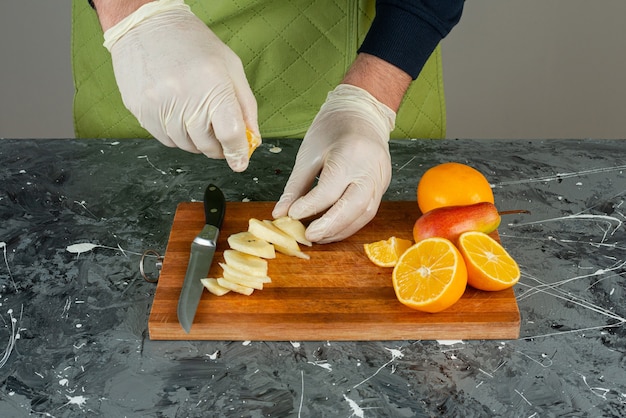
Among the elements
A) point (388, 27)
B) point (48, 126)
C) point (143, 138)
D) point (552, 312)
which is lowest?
point (48, 126)

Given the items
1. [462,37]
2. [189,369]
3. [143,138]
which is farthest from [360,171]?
[462,37]

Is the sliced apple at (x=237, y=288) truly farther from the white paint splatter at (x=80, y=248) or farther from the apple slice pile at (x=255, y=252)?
the white paint splatter at (x=80, y=248)

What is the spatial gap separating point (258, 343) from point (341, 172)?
368 millimetres

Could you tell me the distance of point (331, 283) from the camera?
1316mm

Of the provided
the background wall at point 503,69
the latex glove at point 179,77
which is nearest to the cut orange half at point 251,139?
the latex glove at point 179,77

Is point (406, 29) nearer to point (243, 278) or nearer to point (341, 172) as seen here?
point (341, 172)

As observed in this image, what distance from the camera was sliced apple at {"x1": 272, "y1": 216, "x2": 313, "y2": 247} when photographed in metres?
1.41

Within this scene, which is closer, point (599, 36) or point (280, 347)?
point (280, 347)

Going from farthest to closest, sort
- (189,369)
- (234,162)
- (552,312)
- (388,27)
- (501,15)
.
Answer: (501,15), (388,27), (234,162), (552,312), (189,369)

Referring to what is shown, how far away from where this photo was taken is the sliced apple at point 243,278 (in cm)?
128

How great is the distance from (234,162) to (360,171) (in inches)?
9.3

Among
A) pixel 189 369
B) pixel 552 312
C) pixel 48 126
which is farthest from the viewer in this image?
pixel 48 126

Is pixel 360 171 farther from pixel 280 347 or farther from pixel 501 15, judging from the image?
pixel 501 15

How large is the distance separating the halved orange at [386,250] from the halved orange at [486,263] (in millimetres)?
112
